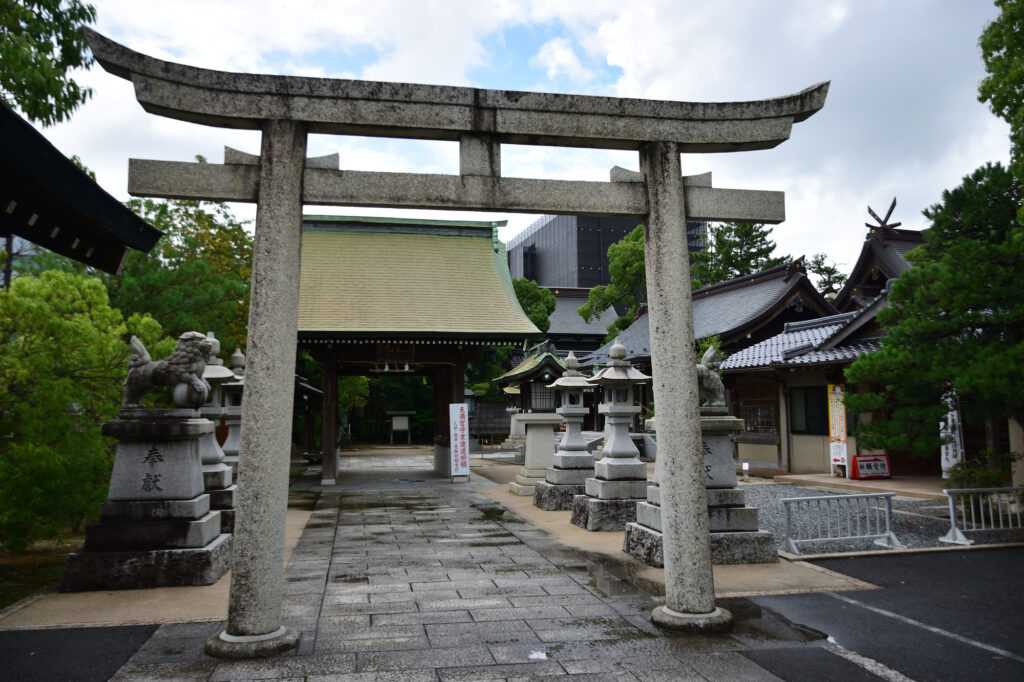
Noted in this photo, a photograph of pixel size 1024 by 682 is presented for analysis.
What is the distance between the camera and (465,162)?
16.9ft

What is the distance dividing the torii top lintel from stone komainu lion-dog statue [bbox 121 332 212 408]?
3.10 m

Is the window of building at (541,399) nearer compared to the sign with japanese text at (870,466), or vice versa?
the sign with japanese text at (870,466)

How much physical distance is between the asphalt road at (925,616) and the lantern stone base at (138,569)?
5370 mm

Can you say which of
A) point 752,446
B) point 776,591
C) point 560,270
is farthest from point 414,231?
point 560,270

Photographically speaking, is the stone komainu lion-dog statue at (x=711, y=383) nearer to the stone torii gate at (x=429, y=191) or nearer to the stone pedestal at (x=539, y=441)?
the stone torii gate at (x=429, y=191)

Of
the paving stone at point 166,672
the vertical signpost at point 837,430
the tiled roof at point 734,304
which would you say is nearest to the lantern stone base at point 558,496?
the vertical signpost at point 837,430

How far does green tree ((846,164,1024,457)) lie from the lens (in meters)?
8.32

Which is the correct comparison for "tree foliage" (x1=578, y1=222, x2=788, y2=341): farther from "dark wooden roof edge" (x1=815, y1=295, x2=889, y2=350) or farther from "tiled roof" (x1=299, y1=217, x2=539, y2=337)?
"dark wooden roof edge" (x1=815, y1=295, x2=889, y2=350)

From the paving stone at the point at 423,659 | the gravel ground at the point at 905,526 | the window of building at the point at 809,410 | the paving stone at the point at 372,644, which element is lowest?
the paving stone at the point at 372,644

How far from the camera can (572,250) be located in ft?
183

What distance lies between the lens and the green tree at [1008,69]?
32.3 ft

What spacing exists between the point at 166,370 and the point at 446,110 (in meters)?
4.36

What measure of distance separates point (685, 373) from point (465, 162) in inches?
95.3

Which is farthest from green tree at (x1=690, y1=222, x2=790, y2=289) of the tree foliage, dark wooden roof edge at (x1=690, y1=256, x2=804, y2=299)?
dark wooden roof edge at (x1=690, y1=256, x2=804, y2=299)
